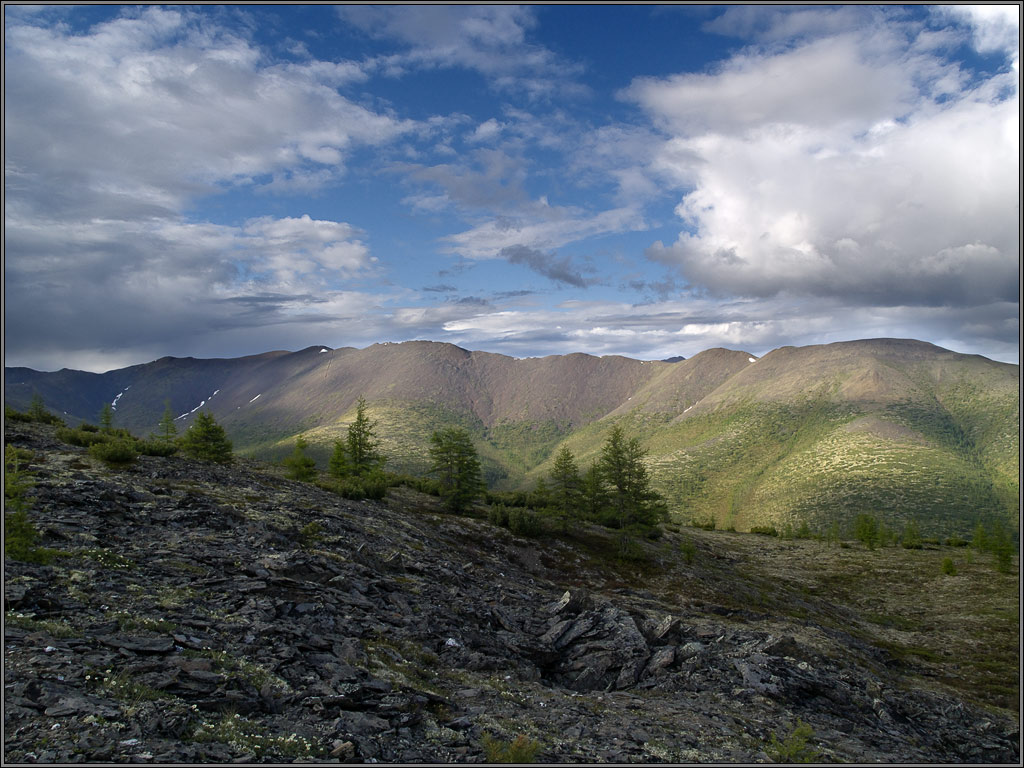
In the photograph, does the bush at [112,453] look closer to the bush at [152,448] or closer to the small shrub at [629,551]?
the bush at [152,448]

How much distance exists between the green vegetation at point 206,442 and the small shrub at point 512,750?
4897 centimetres

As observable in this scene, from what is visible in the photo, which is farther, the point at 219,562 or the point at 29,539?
the point at 219,562

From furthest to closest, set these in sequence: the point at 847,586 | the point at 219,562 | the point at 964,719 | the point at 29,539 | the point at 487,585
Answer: the point at 847,586 < the point at 487,585 < the point at 964,719 < the point at 219,562 < the point at 29,539

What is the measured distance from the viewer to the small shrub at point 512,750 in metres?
11.4

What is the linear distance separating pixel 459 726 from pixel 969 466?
24686 cm

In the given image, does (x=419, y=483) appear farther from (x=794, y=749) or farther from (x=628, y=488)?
(x=794, y=749)

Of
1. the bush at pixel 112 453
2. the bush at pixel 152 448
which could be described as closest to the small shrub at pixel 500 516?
the bush at pixel 152 448

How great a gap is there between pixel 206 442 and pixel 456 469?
88.1ft

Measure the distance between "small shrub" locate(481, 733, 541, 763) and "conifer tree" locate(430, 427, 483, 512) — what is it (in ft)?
134

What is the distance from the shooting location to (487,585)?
29.7 m

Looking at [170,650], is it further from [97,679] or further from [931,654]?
[931,654]

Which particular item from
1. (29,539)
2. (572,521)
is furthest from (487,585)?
(572,521)

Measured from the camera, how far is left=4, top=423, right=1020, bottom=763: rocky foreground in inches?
419

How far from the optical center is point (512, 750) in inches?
454
